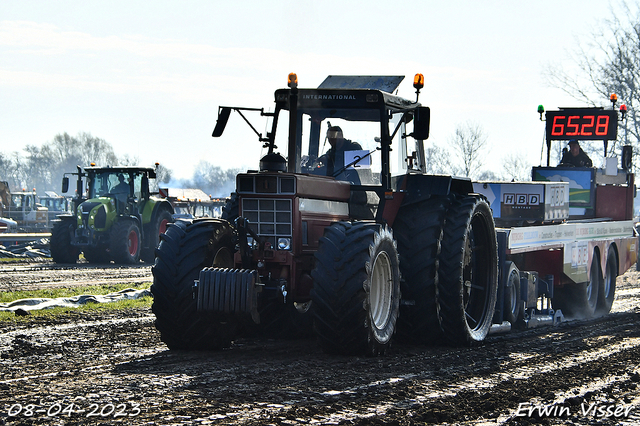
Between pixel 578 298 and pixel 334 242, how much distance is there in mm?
7505

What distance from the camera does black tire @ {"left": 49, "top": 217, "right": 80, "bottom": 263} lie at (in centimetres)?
2330

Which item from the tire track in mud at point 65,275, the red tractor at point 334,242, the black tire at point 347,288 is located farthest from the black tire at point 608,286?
the tire track in mud at point 65,275

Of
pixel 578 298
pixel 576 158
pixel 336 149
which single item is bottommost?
pixel 578 298

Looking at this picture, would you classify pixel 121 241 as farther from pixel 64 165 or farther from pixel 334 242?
pixel 64 165

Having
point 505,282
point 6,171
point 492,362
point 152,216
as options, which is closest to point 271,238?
point 492,362

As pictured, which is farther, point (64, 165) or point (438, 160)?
point (64, 165)

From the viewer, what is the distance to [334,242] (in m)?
7.66

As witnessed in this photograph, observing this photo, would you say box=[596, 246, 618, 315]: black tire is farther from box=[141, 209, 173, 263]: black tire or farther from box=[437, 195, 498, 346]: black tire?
box=[141, 209, 173, 263]: black tire

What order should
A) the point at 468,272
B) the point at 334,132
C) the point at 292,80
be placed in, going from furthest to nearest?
the point at 468,272 < the point at 334,132 < the point at 292,80

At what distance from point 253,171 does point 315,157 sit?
85cm

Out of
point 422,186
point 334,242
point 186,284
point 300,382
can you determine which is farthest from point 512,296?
point 300,382

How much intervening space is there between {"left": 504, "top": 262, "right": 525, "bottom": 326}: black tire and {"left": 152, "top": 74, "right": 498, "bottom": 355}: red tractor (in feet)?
4.22

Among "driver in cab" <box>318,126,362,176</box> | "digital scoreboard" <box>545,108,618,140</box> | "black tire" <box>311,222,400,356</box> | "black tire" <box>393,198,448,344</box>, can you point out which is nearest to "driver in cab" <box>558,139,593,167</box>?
"digital scoreboard" <box>545,108,618,140</box>

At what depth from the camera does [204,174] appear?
132 meters
